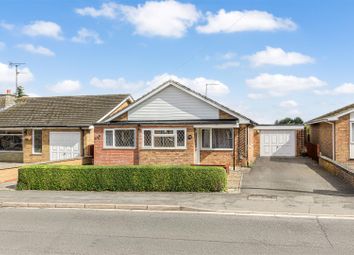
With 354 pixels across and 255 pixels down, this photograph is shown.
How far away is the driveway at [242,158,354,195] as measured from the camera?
14109 mm

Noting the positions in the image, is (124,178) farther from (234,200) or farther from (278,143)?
(278,143)

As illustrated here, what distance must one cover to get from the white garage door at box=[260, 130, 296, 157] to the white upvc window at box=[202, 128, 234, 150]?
987 centimetres

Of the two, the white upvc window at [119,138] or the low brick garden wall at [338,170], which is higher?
the white upvc window at [119,138]

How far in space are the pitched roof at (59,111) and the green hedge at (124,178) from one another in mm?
9617

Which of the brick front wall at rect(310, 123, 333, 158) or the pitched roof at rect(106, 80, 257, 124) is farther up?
the pitched roof at rect(106, 80, 257, 124)

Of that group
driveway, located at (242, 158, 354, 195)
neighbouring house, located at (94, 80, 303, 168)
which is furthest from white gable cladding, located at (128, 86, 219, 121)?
driveway, located at (242, 158, 354, 195)

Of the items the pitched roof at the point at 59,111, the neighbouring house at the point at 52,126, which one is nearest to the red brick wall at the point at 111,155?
the neighbouring house at the point at 52,126

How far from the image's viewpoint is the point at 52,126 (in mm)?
25547

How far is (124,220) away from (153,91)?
12627 mm

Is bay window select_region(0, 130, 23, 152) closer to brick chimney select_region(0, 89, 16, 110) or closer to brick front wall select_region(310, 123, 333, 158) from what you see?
brick chimney select_region(0, 89, 16, 110)

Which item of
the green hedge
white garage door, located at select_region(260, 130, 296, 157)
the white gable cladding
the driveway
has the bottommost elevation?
the driveway

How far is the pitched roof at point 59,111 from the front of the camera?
26000 millimetres

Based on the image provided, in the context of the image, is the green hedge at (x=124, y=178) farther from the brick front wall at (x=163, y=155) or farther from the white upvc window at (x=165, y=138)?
the white upvc window at (x=165, y=138)

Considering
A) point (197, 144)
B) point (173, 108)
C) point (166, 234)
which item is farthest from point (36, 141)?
point (166, 234)
